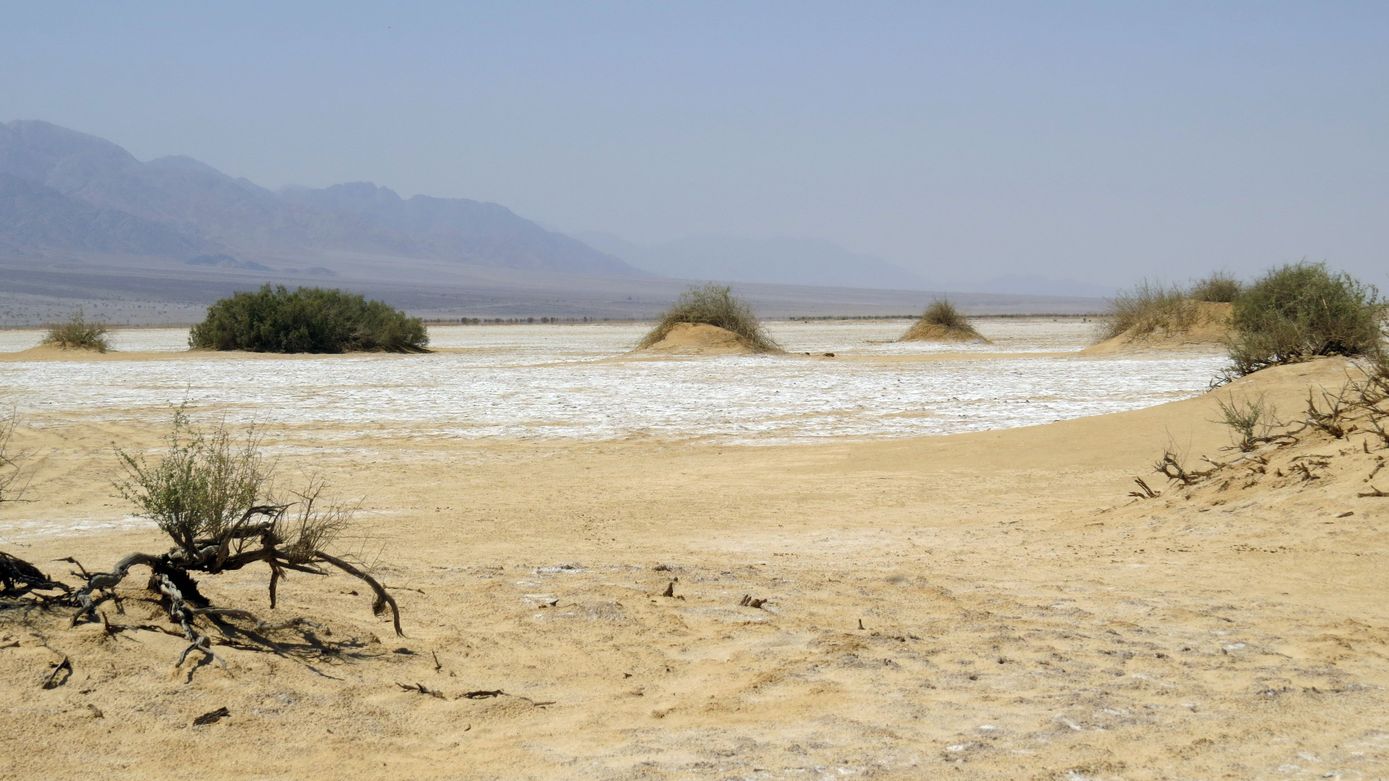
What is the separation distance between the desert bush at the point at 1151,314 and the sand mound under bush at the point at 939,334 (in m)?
6.54

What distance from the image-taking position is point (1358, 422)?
9.64 meters

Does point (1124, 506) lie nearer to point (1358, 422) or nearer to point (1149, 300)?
point (1358, 422)

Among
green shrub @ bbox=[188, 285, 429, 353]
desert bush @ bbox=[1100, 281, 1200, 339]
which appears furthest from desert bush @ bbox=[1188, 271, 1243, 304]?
green shrub @ bbox=[188, 285, 429, 353]

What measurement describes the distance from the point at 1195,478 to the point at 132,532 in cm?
813

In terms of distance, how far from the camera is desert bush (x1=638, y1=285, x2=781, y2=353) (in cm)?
3900

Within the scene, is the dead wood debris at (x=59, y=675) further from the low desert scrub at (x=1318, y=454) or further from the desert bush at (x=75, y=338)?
the desert bush at (x=75, y=338)

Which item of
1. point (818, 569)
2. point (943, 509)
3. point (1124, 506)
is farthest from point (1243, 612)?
point (943, 509)

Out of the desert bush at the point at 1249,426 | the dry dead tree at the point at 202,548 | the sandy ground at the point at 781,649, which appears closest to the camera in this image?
the sandy ground at the point at 781,649

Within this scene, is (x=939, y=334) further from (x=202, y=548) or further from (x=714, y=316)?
(x=202, y=548)

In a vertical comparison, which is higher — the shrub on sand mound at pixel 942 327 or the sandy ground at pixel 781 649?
the shrub on sand mound at pixel 942 327

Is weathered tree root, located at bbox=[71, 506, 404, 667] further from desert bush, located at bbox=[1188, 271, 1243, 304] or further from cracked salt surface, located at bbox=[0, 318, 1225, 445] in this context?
desert bush, located at bbox=[1188, 271, 1243, 304]

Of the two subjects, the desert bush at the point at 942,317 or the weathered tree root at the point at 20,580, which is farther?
the desert bush at the point at 942,317

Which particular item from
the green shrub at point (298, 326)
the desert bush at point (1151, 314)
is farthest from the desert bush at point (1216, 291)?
the green shrub at point (298, 326)

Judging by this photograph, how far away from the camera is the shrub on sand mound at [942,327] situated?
45.6 m
